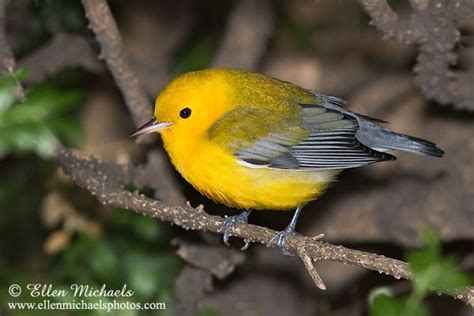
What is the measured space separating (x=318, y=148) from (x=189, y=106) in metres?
0.72

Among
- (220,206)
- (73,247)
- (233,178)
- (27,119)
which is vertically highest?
(27,119)

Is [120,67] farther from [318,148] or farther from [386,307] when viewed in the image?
[386,307]

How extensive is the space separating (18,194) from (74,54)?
50.3 inches

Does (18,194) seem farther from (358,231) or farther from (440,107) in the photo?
(440,107)

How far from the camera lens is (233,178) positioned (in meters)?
4.08

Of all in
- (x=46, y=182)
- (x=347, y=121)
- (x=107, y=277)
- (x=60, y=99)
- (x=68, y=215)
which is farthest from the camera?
(x=46, y=182)

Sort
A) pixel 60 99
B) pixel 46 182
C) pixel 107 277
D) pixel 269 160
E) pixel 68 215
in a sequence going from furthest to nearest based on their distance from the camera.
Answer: pixel 46 182
pixel 68 215
pixel 107 277
pixel 269 160
pixel 60 99

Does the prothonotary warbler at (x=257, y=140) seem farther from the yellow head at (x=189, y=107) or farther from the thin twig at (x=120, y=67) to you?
the thin twig at (x=120, y=67)

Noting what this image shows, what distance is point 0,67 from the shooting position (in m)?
4.71

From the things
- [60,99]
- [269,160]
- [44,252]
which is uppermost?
[60,99]

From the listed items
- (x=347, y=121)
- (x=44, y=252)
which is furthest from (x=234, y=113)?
(x=44, y=252)

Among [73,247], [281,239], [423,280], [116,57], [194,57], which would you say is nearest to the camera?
[423,280]

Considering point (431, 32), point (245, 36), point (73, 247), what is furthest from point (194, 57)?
point (431, 32)

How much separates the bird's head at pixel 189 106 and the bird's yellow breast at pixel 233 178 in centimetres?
6
